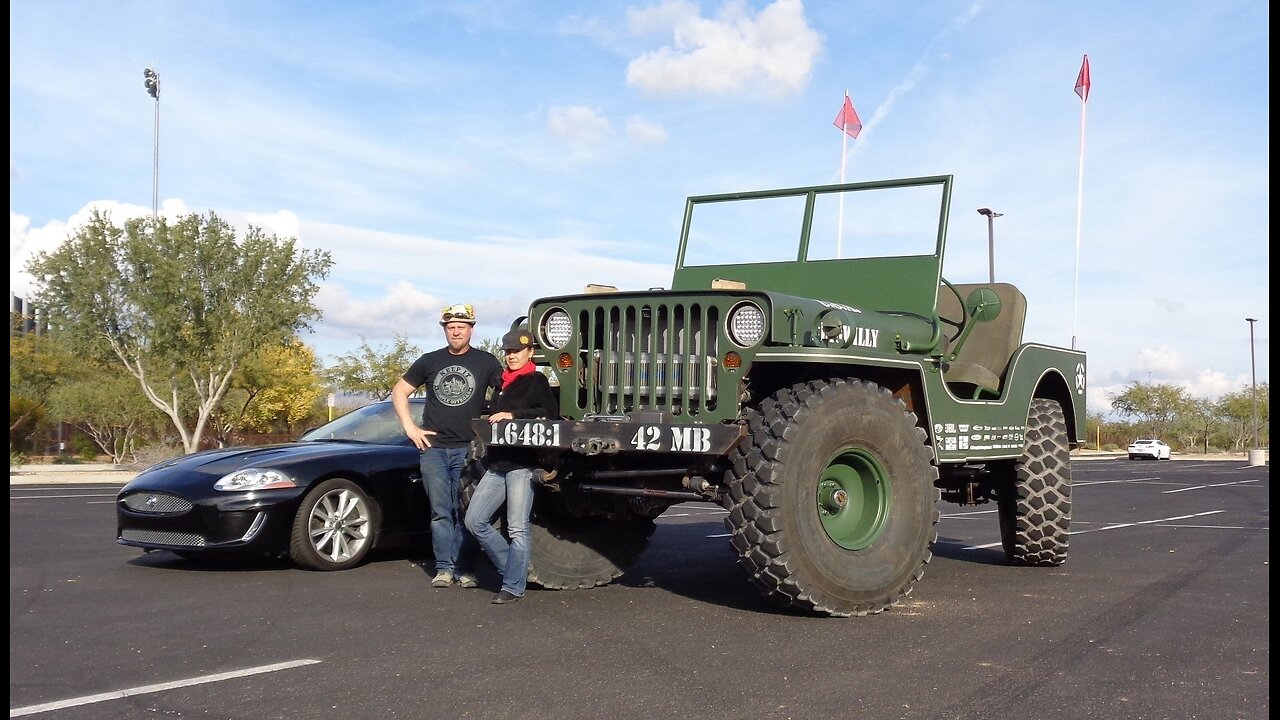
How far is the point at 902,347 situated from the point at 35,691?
202 inches

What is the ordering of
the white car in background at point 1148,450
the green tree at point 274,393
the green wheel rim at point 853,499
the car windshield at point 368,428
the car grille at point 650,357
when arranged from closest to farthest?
1. the car grille at point 650,357
2. the green wheel rim at point 853,499
3. the car windshield at point 368,428
4. the green tree at point 274,393
5. the white car in background at point 1148,450

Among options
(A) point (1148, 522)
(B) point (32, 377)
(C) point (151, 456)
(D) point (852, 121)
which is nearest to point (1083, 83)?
(D) point (852, 121)

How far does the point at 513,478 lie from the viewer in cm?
704

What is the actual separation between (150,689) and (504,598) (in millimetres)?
2534

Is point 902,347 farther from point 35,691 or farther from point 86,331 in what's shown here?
point 86,331

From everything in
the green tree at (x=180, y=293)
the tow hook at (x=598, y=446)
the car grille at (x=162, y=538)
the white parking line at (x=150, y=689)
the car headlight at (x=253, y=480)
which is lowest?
the white parking line at (x=150, y=689)

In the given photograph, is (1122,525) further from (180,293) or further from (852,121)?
(180,293)

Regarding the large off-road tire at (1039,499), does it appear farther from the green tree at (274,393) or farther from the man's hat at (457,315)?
the green tree at (274,393)

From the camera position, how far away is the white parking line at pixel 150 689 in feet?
14.5

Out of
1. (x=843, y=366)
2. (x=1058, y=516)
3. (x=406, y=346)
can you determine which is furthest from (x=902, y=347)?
(x=406, y=346)

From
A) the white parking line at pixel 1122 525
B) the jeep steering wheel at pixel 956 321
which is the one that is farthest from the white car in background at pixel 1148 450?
the jeep steering wheel at pixel 956 321

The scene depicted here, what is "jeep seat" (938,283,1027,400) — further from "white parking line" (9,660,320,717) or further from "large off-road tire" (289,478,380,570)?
"white parking line" (9,660,320,717)

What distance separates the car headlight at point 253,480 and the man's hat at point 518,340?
2175 mm

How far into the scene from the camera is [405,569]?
8.55 m
